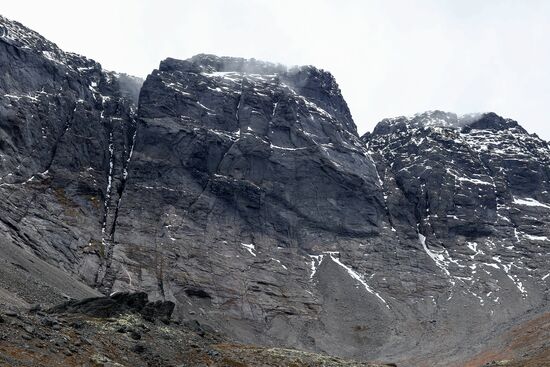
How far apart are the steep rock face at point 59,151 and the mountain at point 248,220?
0.46 metres

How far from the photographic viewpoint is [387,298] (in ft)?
461

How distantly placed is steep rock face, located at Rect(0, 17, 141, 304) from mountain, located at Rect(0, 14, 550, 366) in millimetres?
460

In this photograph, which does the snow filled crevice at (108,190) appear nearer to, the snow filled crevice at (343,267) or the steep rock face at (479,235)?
the snow filled crevice at (343,267)

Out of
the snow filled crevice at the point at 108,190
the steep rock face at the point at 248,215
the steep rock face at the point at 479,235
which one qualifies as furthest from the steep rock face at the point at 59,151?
the steep rock face at the point at 479,235

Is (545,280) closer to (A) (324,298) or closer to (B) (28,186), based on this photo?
(A) (324,298)

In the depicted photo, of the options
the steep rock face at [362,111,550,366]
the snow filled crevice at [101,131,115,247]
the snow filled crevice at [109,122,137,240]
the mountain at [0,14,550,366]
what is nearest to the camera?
the mountain at [0,14,550,366]

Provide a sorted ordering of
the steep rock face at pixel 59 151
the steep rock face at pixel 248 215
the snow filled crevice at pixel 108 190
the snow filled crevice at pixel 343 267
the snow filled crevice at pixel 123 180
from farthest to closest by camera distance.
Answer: the snow filled crevice at pixel 343 267 < the snow filled crevice at pixel 123 180 < the snow filled crevice at pixel 108 190 < the steep rock face at pixel 248 215 < the steep rock face at pixel 59 151

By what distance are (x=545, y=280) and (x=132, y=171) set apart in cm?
10805

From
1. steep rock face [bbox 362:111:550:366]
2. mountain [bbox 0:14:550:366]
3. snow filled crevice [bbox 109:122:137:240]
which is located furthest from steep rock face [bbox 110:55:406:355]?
steep rock face [bbox 362:111:550:366]

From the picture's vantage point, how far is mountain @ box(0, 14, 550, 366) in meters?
123

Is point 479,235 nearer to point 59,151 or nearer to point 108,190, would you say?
point 108,190

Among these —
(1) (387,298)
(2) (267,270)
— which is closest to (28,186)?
(2) (267,270)

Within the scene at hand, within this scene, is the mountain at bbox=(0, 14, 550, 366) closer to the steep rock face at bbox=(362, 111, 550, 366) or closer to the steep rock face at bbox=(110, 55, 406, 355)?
the steep rock face at bbox=(110, 55, 406, 355)

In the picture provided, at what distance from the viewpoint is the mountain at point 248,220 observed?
122544mm
